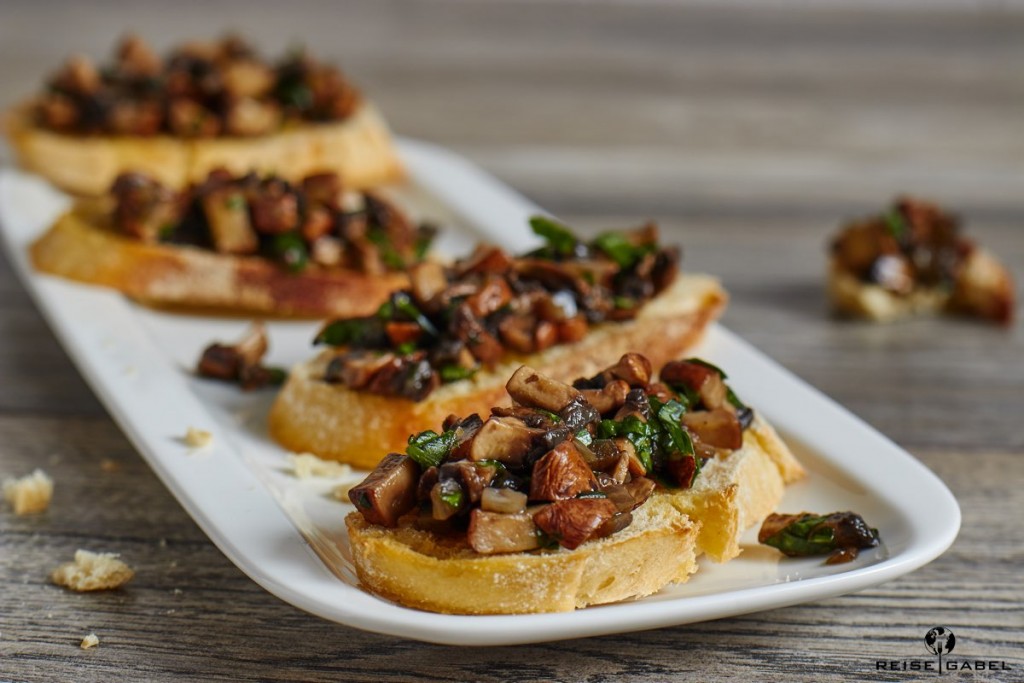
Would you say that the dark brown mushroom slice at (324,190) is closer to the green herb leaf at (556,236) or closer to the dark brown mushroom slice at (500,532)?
the green herb leaf at (556,236)

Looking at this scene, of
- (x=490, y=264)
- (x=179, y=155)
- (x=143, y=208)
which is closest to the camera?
(x=490, y=264)

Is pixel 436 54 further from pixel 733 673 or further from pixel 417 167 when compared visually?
pixel 733 673

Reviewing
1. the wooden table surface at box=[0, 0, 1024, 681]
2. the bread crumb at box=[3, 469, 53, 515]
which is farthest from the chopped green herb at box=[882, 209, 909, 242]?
the bread crumb at box=[3, 469, 53, 515]

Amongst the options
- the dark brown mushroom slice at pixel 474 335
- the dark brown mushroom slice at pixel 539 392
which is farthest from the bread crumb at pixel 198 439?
the dark brown mushroom slice at pixel 539 392

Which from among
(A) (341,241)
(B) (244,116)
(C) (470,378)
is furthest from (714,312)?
(B) (244,116)

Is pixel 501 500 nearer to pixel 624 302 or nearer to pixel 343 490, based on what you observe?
pixel 343 490

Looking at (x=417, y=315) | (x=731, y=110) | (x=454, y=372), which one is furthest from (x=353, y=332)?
(x=731, y=110)
